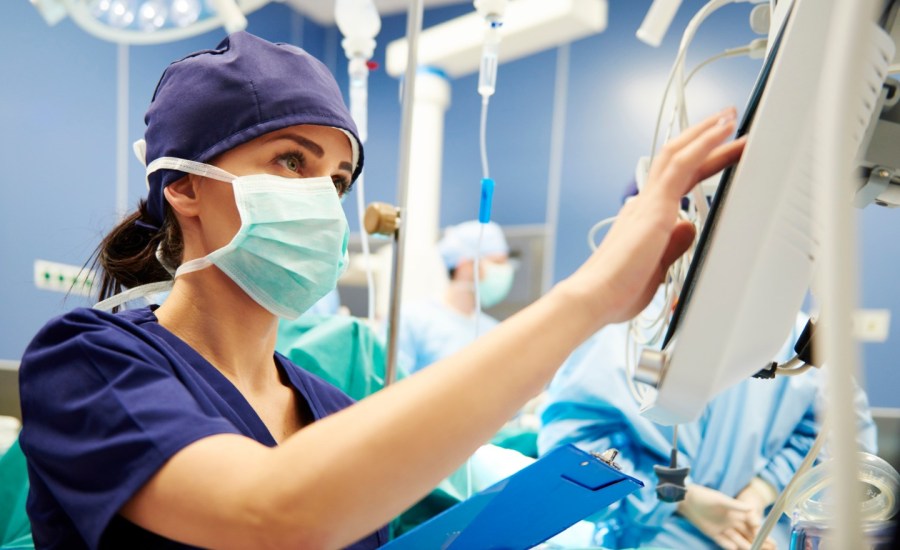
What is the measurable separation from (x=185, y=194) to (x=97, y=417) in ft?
1.36

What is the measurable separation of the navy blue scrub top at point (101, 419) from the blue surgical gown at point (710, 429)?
39.2 inches

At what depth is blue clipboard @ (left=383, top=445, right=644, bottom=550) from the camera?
26.0 inches

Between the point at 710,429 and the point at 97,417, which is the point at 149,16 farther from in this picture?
the point at 710,429

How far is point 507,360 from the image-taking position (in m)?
0.56

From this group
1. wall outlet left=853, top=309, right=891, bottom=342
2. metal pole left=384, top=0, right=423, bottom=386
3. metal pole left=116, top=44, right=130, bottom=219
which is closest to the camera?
metal pole left=384, top=0, right=423, bottom=386

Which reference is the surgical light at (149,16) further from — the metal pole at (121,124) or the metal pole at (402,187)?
the metal pole at (121,124)

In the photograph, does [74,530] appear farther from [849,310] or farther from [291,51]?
[849,310]

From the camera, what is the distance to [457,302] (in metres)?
3.48

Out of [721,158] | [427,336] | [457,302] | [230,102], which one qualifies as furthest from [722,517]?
[457,302]

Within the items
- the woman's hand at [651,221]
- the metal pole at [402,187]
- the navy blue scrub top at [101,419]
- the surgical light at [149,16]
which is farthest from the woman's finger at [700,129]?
the surgical light at [149,16]

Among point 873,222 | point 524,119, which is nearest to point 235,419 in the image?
point 873,222

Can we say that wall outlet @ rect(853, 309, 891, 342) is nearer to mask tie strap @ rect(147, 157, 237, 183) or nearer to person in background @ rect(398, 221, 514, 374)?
person in background @ rect(398, 221, 514, 374)

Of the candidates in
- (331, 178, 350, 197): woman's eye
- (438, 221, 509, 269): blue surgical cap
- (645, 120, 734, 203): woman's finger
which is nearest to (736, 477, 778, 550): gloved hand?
(331, 178, 350, 197): woman's eye

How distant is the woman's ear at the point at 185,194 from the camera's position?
3.26 feet
